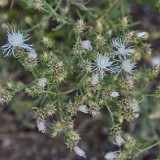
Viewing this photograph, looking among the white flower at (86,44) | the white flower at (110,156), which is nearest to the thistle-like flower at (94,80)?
the white flower at (86,44)

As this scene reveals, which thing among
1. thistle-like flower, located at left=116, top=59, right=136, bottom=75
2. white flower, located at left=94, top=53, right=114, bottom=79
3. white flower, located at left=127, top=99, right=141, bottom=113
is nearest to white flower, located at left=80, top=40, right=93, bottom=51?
white flower, located at left=94, top=53, right=114, bottom=79

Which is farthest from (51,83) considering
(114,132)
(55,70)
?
(114,132)

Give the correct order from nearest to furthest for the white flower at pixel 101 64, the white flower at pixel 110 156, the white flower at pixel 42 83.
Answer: the white flower at pixel 42 83 → the white flower at pixel 101 64 → the white flower at pixel 110 156

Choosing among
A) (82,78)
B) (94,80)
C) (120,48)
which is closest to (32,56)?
(82,78)

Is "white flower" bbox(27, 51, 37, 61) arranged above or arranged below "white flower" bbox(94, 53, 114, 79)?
above

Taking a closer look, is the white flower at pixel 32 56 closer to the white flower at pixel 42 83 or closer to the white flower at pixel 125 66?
the white flower at pixel 42 83

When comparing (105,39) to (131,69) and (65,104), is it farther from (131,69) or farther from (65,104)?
(65,104)

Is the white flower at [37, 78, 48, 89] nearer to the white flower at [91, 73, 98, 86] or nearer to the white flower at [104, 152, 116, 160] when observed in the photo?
the white flower at [91, 73, 98, 86]

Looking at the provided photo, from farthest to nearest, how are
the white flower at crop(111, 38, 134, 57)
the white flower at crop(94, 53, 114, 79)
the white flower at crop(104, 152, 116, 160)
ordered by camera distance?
the white flower at crop(104, 152, 116, 160), the white flower at crop(111, 38, 134, 57), the white flower at crop(94, 53, 114, 79)
